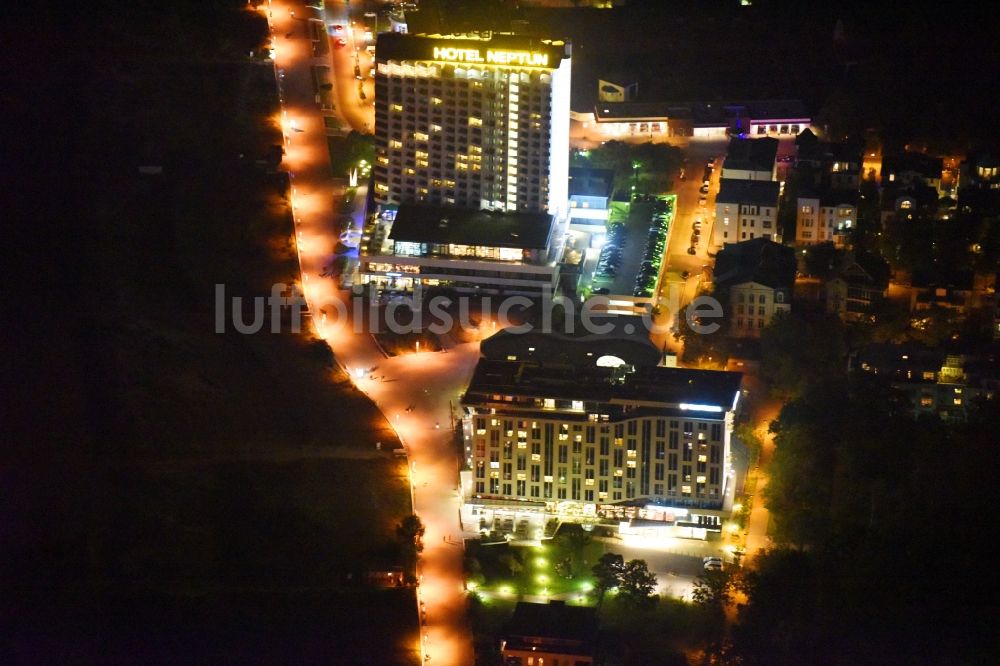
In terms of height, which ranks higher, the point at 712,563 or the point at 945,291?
the point at 945,291

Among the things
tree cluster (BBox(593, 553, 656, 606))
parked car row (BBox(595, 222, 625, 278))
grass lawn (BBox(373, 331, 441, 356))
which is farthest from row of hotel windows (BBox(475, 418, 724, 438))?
parked car row (BBox(595, 222, 625, 278))

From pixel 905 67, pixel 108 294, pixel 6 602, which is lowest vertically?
pixel 6 602

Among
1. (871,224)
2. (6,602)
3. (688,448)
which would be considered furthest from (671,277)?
(6,602)

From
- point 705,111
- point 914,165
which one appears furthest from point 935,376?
point 705,111

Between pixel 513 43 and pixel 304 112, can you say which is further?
pixel 304 112

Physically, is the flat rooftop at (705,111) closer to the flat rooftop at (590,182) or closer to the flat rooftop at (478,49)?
the flat rooftop at (590,182)

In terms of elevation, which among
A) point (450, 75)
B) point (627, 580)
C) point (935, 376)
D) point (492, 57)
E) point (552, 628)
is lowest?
point (552, 628)

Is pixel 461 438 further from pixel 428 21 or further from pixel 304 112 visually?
pixel 304 112

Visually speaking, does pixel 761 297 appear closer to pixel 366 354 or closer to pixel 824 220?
pixel 824 220
